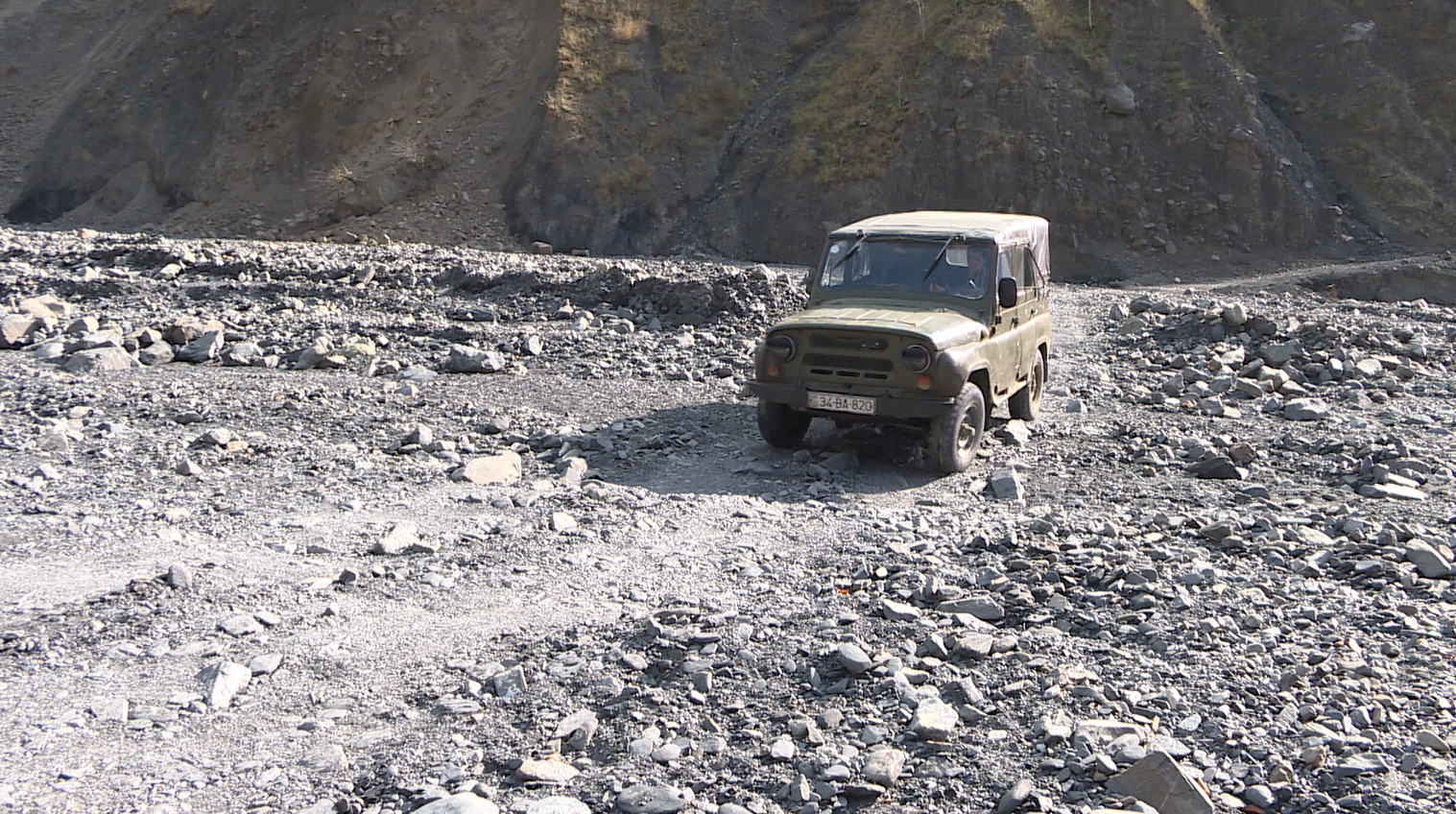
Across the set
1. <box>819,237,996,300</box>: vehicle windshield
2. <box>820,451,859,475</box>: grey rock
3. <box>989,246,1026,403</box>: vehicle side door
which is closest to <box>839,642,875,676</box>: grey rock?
<box>820,451,859,475</box>: grey rock

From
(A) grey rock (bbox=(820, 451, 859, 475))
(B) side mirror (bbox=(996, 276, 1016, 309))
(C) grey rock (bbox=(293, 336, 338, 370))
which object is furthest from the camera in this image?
(C) grey rock (bbox=(293, 336, 338, 370))

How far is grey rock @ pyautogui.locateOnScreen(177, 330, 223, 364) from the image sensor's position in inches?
540

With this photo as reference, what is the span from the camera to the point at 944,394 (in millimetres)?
9344

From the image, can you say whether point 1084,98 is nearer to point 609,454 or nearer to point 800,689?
point 609,454

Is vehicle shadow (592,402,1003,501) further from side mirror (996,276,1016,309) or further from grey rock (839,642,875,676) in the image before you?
grey rock (839,642,875,676)

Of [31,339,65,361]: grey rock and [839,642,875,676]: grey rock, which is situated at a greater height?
[31,339,65,361]: grey rock

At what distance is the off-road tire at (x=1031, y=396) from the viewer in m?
11.7

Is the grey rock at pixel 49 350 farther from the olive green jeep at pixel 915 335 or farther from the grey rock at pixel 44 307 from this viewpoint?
the olive green jeep at pixel 915 335

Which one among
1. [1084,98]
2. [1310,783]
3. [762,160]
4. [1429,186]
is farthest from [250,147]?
[1310,783]

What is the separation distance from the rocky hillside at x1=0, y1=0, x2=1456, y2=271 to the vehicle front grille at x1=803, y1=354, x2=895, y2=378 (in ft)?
69.2

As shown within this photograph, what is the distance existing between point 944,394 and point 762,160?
2413cm

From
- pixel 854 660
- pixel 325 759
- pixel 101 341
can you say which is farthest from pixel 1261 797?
pixel 101 341

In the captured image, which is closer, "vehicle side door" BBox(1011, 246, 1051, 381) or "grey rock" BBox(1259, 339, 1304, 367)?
"vehicle side door" BBox(1011, 246, 1051, 381)

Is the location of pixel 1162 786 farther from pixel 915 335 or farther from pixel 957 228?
pixel 957 228
